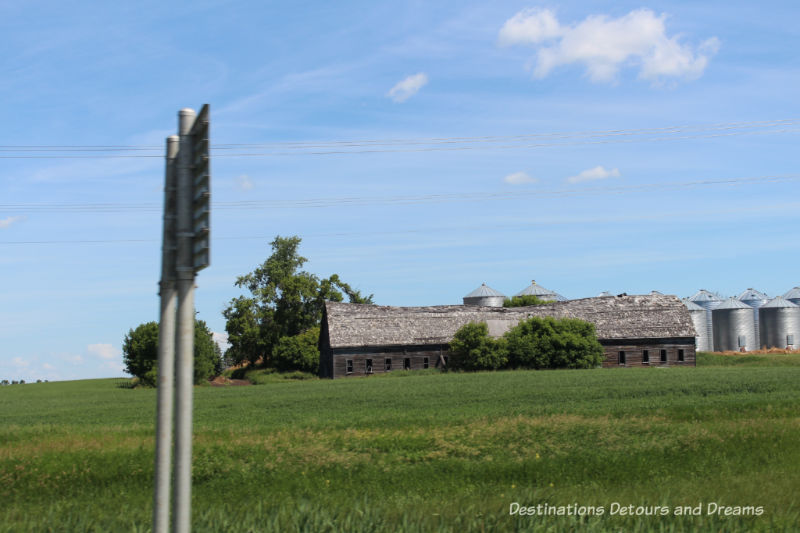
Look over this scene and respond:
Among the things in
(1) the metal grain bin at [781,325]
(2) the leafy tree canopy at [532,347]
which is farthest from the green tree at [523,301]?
(2) the leafy tree canopy at [532,347]

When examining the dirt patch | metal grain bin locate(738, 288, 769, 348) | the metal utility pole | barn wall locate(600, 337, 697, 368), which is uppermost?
metal grain bin locate(738, 288, 769, 348)

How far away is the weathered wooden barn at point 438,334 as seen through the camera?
210 feet

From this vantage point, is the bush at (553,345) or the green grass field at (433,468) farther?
the bush at (553,345)

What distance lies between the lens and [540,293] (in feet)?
302

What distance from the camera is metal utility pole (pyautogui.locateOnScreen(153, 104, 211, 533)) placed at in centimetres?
464

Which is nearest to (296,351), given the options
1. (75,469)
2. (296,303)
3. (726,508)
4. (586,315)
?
(296,303)

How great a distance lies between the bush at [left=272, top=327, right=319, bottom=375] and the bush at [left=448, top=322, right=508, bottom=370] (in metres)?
14.0

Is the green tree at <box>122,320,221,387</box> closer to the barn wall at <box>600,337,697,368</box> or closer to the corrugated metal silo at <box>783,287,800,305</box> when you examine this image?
the barn wall at <box>600,337,697,368</box>

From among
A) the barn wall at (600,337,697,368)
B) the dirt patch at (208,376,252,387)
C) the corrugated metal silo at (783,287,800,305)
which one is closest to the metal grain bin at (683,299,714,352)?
the corrugated metal silo at (783,287,800,305)

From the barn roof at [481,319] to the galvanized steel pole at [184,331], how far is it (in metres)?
58.6

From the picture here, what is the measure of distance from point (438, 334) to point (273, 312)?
18466mm

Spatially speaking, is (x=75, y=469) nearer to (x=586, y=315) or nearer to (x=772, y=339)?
(x=586, y=315)

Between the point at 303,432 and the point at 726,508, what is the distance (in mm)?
11735

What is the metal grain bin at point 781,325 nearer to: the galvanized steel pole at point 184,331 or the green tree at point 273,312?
the green tree at point 273,312
